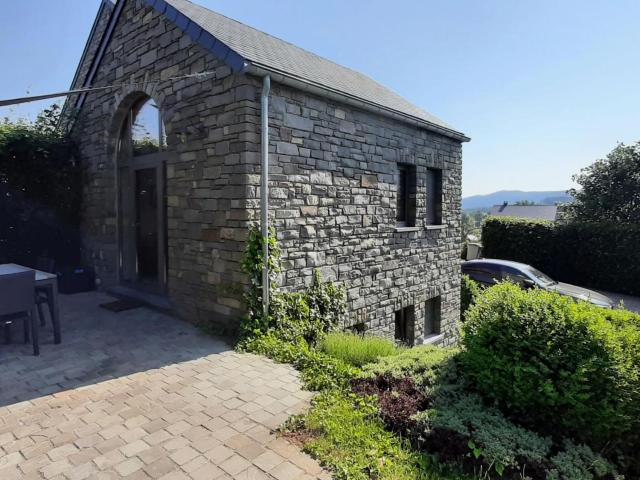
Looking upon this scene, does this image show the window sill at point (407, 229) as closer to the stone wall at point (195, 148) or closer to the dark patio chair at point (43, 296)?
the stone wall at point (195, 148)

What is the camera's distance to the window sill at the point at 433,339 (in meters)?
9.06

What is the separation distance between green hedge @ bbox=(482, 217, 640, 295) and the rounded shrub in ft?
41.4

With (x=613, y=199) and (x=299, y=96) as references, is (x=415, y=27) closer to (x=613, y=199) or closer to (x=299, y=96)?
(x=299, y=96)

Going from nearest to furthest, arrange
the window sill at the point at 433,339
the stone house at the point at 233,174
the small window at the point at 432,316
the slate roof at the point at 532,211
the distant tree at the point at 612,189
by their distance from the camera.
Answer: the stone house at the point at 233,174, the window sill at the point at 433,339, the small window at the point at 432,316, the distant tree at the point at 612,189, the slate roof at the point at 532,211

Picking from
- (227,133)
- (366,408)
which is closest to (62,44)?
(227,133)

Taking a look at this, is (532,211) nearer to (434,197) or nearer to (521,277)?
(521,277)

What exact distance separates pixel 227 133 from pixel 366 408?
12.9 ft

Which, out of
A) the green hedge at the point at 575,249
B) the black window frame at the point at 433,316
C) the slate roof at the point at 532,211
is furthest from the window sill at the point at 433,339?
the slate roof at the point at 532,211

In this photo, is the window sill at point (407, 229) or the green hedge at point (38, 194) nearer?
the green hedge at point (38, 194)

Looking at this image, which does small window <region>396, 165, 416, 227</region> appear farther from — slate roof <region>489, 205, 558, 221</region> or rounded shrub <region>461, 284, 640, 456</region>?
slate roof <region>489, 205, 558, 221</region>

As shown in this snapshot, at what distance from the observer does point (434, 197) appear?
9516mm

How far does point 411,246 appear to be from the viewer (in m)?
8.42

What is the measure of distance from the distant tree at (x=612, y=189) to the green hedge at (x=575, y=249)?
1.31 metres

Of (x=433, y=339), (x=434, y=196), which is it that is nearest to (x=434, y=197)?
(x=434, y=196)
